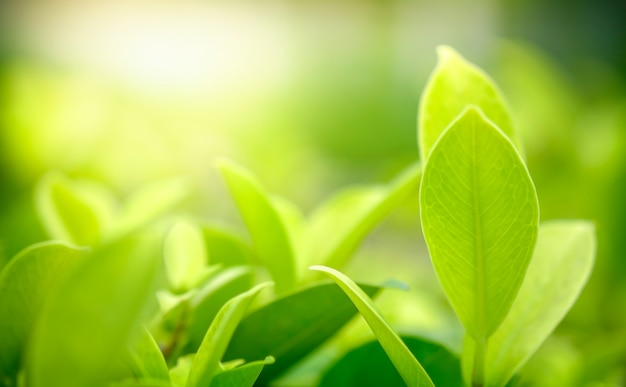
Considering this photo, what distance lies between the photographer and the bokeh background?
1.04 metres

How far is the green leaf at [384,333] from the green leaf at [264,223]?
0.46 ft

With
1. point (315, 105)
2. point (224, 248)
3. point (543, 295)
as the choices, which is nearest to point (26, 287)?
point (224, 248)

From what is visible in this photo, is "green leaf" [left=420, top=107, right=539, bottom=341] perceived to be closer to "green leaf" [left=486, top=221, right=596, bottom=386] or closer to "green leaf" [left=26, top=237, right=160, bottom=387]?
"green leaf" [left=486, top=221, right=596, bottom=386]

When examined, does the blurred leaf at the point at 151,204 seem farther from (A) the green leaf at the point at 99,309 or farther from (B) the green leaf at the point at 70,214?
(A) the green leaf at the point at 99,309

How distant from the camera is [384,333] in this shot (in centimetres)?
36

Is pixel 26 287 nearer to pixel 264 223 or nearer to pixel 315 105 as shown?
pixel 264 223

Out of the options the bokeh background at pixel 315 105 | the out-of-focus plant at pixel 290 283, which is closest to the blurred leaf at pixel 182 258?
the out-of-focus plant at pixel 290 283

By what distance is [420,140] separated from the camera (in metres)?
0.43

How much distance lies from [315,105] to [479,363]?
3.07 metres

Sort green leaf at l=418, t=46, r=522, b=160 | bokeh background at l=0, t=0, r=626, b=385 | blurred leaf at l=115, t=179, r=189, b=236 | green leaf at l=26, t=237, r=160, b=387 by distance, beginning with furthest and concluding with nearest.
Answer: bokeh background at l=0, t=0, r=626, b=385 < blurred leaf at l=115, t=179, r=189, b=236 < green leaf at l=418, t=46, r=522, b=160 < green leaf at l=26, t=237, r=160, b=387

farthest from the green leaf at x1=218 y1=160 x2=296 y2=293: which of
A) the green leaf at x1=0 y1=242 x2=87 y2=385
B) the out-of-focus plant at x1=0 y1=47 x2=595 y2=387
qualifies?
the green leaf at x1=0 y1=242 x2=87 y2=385

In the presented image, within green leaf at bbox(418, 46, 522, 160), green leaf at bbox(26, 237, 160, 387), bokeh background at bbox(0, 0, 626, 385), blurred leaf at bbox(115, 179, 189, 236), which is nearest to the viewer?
green leaf at bbox(26, 237, 160, 387)

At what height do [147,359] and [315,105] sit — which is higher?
[147,359]

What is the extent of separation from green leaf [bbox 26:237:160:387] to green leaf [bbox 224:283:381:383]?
11cm
